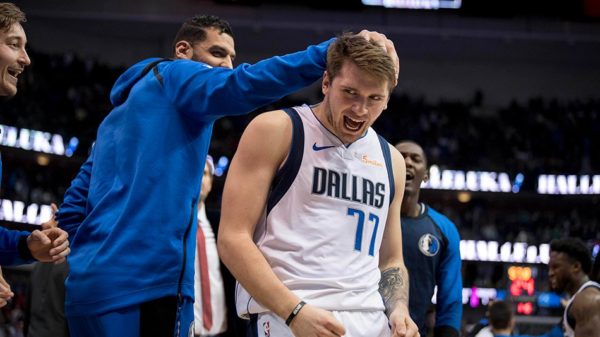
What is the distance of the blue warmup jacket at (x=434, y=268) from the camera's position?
17.4 ft

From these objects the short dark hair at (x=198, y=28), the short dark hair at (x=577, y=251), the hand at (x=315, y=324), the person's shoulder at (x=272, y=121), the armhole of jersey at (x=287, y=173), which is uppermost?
the short dark hair at (x=198, y=28)

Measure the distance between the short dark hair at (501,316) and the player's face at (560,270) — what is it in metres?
1.60

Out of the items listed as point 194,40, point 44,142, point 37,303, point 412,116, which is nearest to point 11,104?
point 44,142

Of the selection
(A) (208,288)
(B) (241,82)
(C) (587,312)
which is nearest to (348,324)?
(B) (241,82)

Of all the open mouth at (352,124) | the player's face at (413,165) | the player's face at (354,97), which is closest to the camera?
the player's face at (354,97)

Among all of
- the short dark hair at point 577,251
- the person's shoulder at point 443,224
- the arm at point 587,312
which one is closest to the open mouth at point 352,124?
the person's shoulder at point 443,224

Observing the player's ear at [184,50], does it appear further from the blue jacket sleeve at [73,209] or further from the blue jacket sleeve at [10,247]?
the blue jacket sleeve at [10,247]

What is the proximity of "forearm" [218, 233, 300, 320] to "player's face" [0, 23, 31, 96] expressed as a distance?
1174 millimetres

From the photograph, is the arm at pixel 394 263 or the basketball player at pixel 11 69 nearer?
the arm at pixel 394 263

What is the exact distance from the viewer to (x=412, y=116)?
2958 centimetres

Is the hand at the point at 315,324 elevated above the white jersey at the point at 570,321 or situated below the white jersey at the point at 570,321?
above

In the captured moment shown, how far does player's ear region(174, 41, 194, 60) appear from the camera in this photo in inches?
144

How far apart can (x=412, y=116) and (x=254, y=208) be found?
26.9 m

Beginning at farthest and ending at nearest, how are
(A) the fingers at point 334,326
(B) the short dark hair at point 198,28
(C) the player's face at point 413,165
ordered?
(C) the player's face at point 413,165, (B) the short dark hair at point 198,28, (A) the fingers at point 334,326
